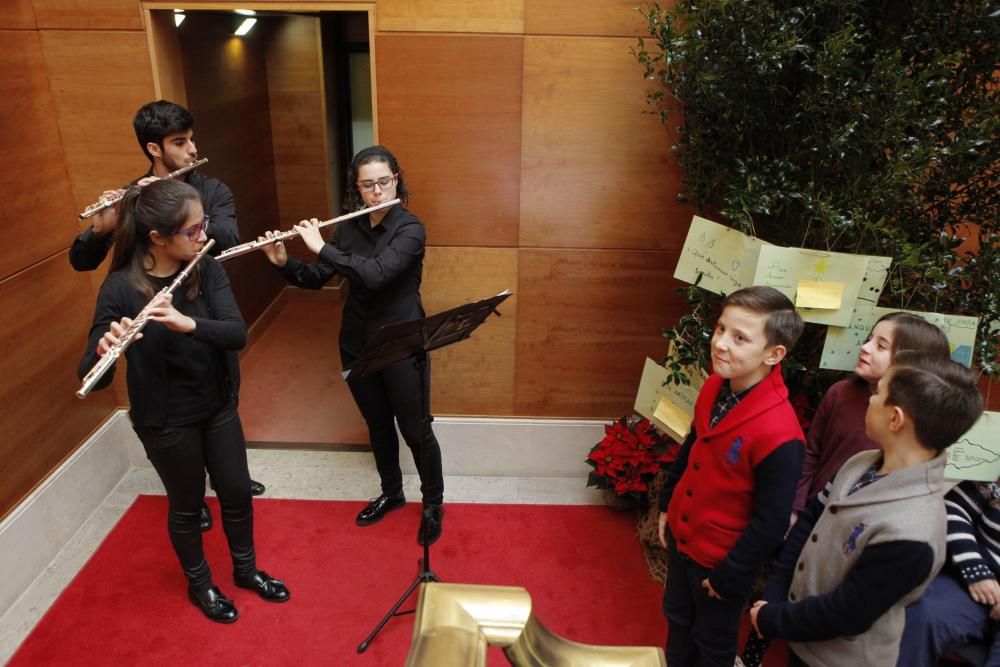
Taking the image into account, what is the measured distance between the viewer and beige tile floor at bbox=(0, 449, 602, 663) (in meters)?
3.02

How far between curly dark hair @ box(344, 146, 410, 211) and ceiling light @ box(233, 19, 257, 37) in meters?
2.34

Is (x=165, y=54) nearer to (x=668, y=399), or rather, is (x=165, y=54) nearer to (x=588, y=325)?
(x=588, y=325)

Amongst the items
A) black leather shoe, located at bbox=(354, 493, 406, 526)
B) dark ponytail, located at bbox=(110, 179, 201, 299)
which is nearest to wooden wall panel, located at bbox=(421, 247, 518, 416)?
black leather shoe, located at bbox=(354, 493, 406, 526)

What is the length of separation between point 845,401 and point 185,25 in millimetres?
3475

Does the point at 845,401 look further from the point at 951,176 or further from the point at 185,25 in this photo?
the point at 185,25

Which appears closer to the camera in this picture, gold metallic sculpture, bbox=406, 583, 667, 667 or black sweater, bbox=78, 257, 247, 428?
gold metallic sculpture, bbox=406, 583, 667, 667

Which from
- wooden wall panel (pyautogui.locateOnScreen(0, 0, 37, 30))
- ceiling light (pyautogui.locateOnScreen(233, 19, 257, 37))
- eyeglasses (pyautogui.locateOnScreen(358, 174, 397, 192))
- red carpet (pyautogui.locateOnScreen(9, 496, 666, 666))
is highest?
ceiling light (pyautogui.locateOnScreen(233, 19, 257, 37))

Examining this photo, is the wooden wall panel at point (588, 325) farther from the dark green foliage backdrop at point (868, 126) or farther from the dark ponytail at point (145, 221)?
the dark ponytail at point (145, 221)

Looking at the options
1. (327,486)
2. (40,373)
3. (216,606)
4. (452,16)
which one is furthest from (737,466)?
(40,373)

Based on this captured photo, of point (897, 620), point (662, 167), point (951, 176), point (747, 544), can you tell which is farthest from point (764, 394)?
point (662, 167)

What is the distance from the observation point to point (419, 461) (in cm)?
283

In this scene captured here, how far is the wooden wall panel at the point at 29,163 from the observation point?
2.60 metres

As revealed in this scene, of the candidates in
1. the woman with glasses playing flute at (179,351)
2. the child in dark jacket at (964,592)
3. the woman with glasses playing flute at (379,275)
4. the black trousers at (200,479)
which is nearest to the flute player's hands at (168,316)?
the woman with glasses playing flute at (179,351)

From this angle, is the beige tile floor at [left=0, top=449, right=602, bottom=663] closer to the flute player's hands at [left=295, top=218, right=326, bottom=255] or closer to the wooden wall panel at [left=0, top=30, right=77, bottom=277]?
the wooden wall panel at [left=0, top=30, right=77, bottom=277]
